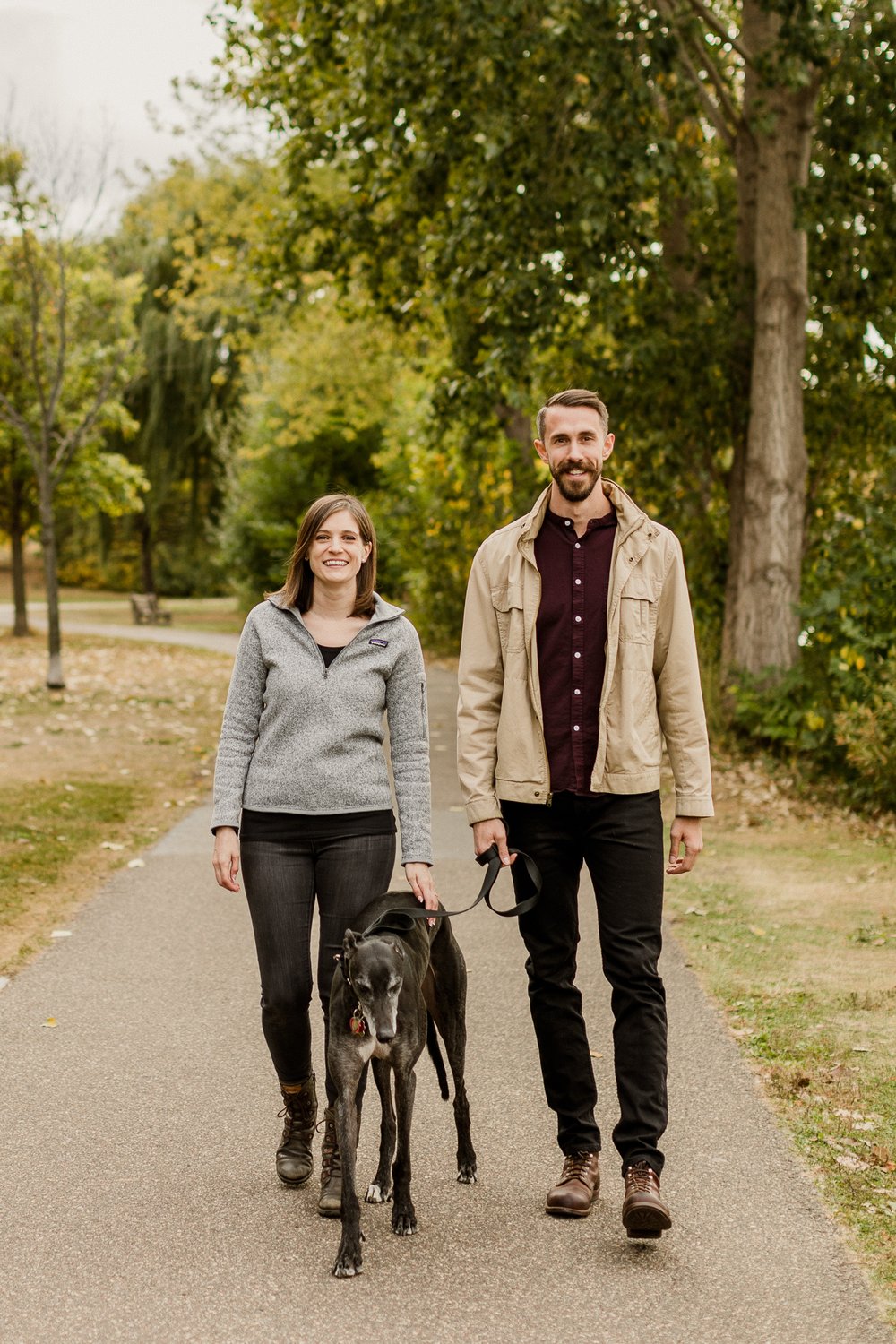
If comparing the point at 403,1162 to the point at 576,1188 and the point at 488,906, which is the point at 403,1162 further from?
the point at 488,906

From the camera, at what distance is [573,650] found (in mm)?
3834

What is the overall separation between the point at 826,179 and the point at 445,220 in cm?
323

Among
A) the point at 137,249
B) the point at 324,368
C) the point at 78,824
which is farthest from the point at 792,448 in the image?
the point at 137,249

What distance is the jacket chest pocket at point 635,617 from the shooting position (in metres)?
3.78

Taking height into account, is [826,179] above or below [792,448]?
above

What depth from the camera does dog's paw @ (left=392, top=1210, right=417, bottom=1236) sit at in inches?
145

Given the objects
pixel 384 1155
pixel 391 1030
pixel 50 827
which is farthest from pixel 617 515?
pixel 50 827

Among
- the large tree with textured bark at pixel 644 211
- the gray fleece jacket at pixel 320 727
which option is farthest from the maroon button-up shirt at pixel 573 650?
the large tree with textured bark at pixel 644 211

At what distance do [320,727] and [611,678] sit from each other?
Result: 0.83 metres

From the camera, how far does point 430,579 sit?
72.7 feet

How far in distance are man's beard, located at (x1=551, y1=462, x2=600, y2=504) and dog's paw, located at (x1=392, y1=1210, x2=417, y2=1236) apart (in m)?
1.99

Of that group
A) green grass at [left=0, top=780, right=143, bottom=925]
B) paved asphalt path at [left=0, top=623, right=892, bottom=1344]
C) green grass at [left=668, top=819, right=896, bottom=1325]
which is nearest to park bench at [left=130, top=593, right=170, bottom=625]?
green grass at [left=0, top=780, right=143, bottom=925]

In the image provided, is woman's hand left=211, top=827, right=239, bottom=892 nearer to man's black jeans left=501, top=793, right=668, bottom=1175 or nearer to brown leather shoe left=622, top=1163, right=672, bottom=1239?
man's black jeans left=501, top=793, right=668, bottom=1175

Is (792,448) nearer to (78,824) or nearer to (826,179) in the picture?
(826,179)
